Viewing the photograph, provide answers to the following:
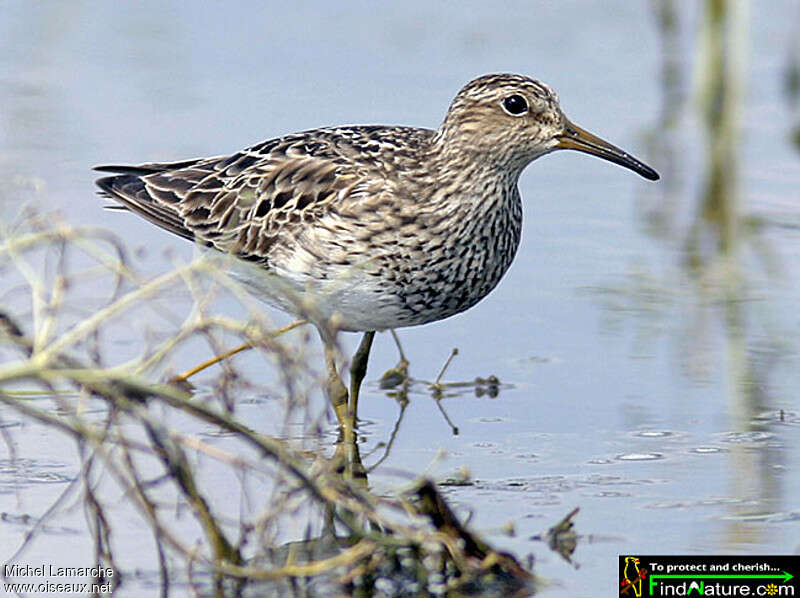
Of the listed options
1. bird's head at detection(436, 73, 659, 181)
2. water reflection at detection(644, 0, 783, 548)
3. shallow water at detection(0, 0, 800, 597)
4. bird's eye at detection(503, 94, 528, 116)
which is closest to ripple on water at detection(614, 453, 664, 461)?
shallow water at detection(0, 0, 800, 597)

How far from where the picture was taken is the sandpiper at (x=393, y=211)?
8.05 m

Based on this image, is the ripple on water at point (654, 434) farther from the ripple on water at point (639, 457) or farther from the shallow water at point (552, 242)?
the ripple on water at point (639, 457)

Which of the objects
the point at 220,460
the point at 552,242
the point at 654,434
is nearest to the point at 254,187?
the point at 654,434

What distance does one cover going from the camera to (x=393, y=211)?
8.19 m

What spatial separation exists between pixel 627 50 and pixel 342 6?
249 cm

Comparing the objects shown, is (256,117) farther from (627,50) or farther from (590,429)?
(590,429)

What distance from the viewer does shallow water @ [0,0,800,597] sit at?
720 cm

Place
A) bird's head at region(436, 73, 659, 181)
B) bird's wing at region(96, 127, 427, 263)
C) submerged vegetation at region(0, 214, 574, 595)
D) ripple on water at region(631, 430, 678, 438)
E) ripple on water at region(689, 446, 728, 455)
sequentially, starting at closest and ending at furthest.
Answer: submerged vegetation at region(0, 214, 574, 595) → ripple on water at region(689, 446, 728, 455) → ripple on water at region(631, 430, 678, 438) → bird's head at region(436, 73, 659, 181) → bird's wing at region(96, 127, 427, 263)

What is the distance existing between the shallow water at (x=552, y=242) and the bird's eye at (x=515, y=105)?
141 cm

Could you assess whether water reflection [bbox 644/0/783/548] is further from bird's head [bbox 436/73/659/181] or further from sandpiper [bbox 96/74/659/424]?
bird's head [bbox 436/73/659/181]

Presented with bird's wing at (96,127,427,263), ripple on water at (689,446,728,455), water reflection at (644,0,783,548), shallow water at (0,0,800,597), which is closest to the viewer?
shallow water at (0,0,800,597)

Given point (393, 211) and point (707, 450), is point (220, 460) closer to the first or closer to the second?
point (393, 211)

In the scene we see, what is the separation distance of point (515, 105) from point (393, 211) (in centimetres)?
82

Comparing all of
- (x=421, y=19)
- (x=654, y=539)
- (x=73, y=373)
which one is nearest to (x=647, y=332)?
(x=654, y=539)
